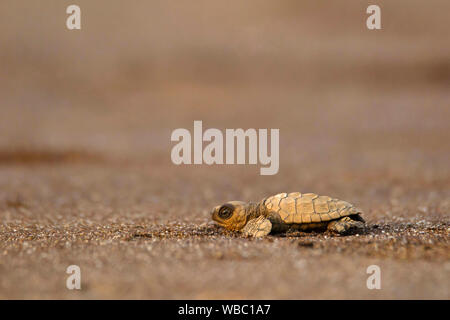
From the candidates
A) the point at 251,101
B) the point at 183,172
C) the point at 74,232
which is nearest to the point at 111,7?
the point at 251,101

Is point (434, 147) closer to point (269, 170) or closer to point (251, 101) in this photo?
point (269, 170)

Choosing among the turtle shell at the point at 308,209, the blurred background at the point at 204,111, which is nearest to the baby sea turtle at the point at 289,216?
the turtle shell at the point at 308,209

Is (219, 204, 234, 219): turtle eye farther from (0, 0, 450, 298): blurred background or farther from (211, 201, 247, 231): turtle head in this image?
(0, 0, 450, 298): blurred background

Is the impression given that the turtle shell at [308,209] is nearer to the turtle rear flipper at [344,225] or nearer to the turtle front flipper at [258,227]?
the turtle rear flipper at [344,225]

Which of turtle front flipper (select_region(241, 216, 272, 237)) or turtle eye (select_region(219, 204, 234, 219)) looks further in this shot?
turtle eye (select_region(219, 204, 234, 219))

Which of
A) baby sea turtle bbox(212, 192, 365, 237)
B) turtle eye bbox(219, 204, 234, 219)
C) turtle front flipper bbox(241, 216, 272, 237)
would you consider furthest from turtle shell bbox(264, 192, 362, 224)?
turtle eye bbox(219, 204, 234, 219)
